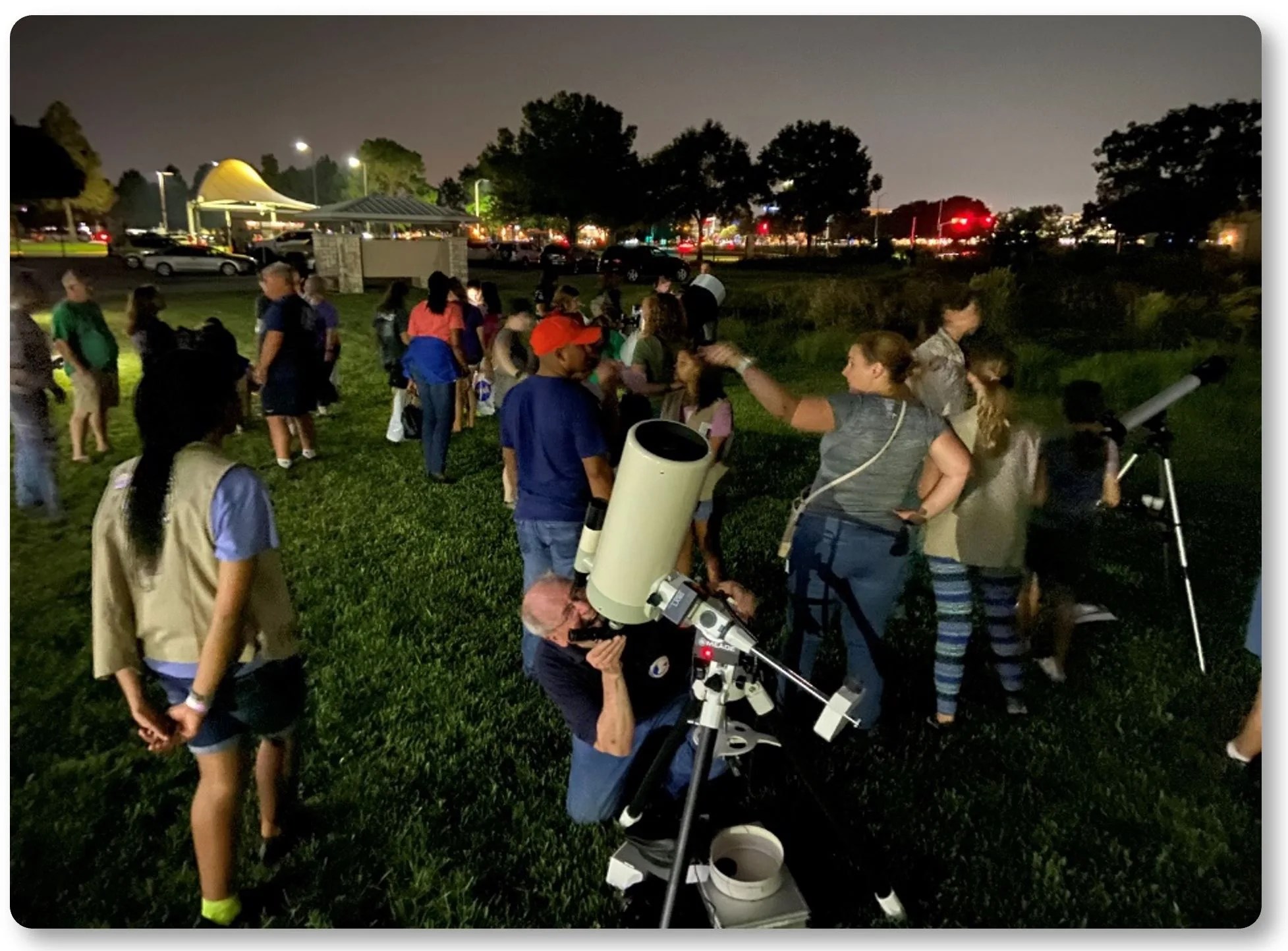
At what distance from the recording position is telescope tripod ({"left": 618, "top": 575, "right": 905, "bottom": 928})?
1.79 metres

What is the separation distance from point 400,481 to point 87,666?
275 cm

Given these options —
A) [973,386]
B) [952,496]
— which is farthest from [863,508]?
[973,386]

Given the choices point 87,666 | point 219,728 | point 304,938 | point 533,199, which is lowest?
point 304,938

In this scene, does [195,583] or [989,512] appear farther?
[989,512]

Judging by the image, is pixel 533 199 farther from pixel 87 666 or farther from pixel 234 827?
pixel 234 827

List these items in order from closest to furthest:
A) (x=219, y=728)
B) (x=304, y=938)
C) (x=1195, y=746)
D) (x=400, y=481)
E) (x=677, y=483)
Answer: (x=677, y=483)
(x=219, y=728)
(x=304, y=938)
(x=1195, y=746)
(x=400, y=481)

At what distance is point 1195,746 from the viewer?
3.09 metres

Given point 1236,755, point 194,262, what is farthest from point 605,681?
point 194,262

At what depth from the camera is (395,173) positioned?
47281mm

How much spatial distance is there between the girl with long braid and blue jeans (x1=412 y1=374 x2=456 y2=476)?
146 inches

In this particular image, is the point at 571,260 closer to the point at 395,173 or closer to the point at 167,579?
the point at 167,579

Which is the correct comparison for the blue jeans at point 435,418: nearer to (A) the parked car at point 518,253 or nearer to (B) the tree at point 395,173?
(A) the parked car at point 518,253

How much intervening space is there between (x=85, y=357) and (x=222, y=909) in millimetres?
4944

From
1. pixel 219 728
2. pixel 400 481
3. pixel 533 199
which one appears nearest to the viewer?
pixel 219 728
